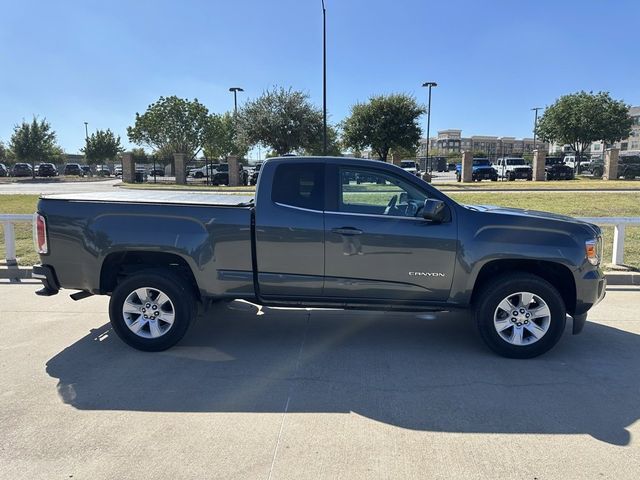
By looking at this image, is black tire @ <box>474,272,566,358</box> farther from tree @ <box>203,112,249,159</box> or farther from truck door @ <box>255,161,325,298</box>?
tree @ <box>203,112,249,159</box>

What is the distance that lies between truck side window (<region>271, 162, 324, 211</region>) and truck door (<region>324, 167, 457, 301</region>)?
122 mm

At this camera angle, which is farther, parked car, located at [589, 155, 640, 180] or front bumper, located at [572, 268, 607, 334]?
parked car, located at [589, 155, 640, 180]

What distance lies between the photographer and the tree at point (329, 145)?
119ft

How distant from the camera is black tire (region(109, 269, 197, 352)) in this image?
15.7 ft

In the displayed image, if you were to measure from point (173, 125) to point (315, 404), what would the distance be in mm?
48411

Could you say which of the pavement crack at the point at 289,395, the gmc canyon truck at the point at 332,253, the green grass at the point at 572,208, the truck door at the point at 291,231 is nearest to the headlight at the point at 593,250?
the gmc canyon truck at the point at 332,253

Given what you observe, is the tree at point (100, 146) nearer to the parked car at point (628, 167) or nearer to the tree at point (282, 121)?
the tree at point (282, 121)

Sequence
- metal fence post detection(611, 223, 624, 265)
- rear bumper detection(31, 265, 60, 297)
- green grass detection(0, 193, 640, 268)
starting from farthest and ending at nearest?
green grass detection(0, 193, 640, 268) → metal fence post detection(611, 223, 624, 265) → rear bumper detection(31, 265, 60, 297)

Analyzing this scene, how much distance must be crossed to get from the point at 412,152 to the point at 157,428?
119 ft

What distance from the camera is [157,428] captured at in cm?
345

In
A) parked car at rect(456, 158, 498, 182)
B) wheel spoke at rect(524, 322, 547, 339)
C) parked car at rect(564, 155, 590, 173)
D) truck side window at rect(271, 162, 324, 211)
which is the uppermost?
parked car at rect(564, 155, 590, 173)

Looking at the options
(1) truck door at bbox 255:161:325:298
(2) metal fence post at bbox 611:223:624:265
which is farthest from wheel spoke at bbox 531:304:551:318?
(2) metal fence post at bbox 611:223:624:265

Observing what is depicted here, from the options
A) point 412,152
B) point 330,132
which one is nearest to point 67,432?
point 412,152

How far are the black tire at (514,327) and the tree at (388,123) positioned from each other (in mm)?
31928
